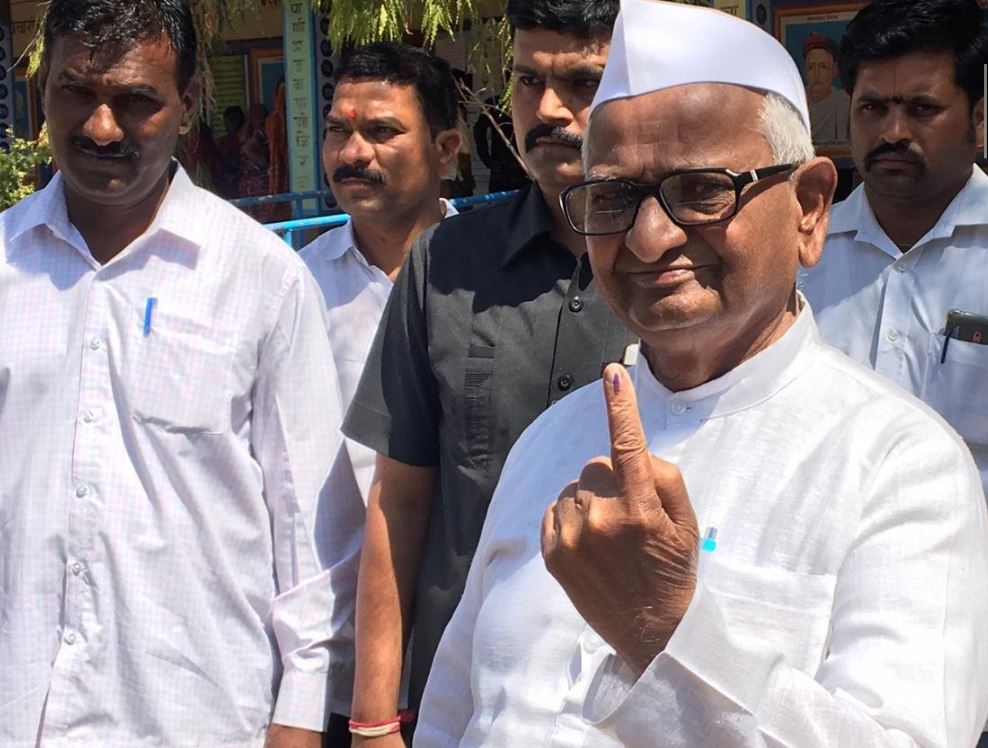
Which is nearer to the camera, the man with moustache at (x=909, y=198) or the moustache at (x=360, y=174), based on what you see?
the man with moustache at (x=909, y=198)

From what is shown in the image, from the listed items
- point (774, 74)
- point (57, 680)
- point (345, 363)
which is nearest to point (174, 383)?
point (57, 680)

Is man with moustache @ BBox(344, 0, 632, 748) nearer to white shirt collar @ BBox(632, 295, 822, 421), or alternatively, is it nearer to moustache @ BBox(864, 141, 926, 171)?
white shirt collar @ BBox(632, 295, 822, 421)

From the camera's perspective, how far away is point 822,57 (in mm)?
8711

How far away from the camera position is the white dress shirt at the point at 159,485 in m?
2.32

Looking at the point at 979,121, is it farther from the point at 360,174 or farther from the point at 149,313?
the point at 149,313

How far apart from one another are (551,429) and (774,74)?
0.53 metres

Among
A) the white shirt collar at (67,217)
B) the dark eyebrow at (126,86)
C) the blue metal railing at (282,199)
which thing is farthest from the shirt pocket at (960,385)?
the blue metal railing at (282,199)

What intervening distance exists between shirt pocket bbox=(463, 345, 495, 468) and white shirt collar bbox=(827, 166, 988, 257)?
95cm

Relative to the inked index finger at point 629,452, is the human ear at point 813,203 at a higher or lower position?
higher

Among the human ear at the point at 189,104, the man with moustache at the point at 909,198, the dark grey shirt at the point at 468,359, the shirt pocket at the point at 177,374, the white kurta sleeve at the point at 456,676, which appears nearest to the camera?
the white kurta sleeve at the point at 456,676

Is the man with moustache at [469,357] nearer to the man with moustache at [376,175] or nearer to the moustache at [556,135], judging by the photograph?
the moustache at [556,135]

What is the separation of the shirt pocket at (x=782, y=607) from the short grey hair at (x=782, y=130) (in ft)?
1.58

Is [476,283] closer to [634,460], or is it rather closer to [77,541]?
[77,541]

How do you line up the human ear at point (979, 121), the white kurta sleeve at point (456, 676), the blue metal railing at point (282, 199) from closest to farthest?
the white kurta sleeve at point (456, 676) → the human ear at point (979, 121) → the blue metal railing at point (282, 199)
